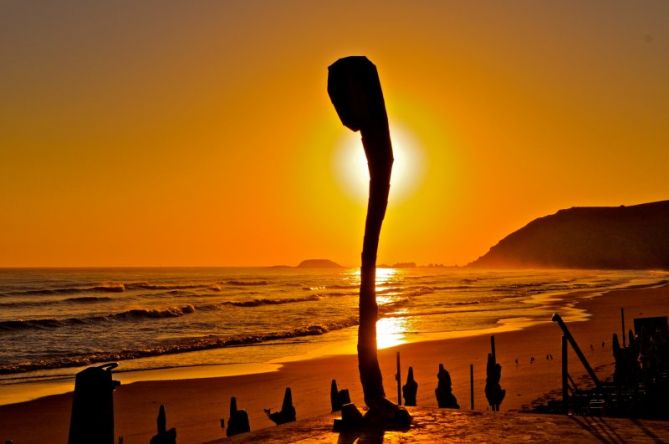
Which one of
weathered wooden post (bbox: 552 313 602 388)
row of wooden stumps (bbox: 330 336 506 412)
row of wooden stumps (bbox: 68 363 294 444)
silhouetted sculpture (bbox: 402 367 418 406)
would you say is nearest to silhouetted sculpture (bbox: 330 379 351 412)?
row of wooden stumps (bbox: 330 336 506 412)

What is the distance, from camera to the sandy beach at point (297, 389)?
18.2 metres

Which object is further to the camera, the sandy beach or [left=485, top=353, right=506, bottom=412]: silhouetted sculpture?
the sandy beach

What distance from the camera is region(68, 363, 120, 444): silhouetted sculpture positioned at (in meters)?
6.30

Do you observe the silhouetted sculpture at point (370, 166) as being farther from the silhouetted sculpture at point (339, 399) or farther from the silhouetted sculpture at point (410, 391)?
the silhouetted sculpture at point (410, 391)

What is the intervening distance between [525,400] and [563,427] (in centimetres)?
1072

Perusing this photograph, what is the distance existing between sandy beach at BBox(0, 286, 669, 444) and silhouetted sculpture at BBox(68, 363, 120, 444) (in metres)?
10.4

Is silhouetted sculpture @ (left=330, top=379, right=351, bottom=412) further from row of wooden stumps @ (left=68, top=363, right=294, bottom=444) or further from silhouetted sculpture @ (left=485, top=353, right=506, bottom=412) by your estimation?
A: row of wooden stumps @ (left=68, top=363, right=294, bottom=444)

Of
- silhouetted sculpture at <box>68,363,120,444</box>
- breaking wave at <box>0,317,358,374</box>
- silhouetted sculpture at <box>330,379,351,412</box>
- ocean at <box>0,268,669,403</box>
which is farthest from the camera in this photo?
ocean at <box>0,268,669,403</box>

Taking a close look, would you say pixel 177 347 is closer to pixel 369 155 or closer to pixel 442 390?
pixel 442 390

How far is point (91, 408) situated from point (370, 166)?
4.66 m

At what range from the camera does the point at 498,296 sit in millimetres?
76875

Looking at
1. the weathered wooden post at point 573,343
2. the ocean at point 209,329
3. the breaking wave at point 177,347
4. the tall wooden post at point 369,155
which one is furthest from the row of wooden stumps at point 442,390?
the breaking wave at point 177,347

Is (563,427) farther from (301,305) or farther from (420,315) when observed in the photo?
(301,305)

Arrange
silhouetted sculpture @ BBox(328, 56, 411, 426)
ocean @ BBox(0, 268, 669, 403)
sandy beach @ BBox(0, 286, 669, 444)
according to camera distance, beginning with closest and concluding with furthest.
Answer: silhouetted sculpture @ BBox(328, 56, 411, 426) < sandy beach @ BBox(0, 286, 669, 444) < ocean @ BBox(0, 268, 669, 403)
